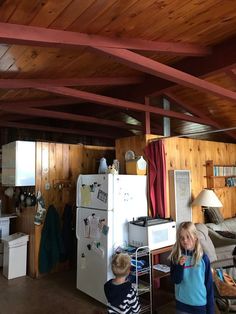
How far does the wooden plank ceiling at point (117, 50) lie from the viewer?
80.7 inches

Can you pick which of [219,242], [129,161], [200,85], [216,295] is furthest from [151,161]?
[216,295]

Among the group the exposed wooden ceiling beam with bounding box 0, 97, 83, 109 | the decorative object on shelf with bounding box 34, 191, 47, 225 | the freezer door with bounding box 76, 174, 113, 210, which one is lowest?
the decorative object on shelf with bounding box 34, 191, 47, 225

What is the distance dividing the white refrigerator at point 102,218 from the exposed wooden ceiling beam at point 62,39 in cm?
150

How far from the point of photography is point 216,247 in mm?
3879

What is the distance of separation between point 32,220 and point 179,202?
237cm

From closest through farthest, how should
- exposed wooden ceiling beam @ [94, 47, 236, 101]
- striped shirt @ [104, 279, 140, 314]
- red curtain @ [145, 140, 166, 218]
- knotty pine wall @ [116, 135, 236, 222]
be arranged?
striped shirt @ [104, 279, 140, 314]
exposed wooden ceiling beam @ [94, 47, 236, 101]
red curtain @ [145, 140, 166, 218]
knotty pine wall @ [116, 135, 236, 222]

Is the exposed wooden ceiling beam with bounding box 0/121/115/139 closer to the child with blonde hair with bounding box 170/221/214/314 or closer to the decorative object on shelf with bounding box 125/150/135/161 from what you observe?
the decorative object on shelf with bounding box 125/150/135/161

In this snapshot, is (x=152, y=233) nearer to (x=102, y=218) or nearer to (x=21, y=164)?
(x=102, y=218)

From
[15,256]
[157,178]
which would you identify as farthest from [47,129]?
[157,178]

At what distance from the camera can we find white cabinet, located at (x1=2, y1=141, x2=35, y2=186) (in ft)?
13.9

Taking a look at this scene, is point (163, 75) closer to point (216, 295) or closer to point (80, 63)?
point (80, 63)

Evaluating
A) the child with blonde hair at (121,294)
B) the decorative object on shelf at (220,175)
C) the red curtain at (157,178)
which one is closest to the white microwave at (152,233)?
the red curtain at (157,178)

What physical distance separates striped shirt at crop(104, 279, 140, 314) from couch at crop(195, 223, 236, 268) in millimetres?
1451

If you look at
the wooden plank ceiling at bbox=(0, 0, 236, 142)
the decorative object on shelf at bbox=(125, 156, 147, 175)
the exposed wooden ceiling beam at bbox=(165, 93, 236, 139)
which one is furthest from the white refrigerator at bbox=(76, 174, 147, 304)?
the exposed wooden ceiling beam at bbox=(165, 93, 236, 139)
